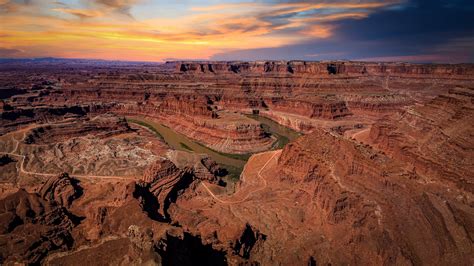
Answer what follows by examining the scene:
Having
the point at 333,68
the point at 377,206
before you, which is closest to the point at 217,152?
the point at 377,206

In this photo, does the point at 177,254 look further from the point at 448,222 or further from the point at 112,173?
the point at 112,173

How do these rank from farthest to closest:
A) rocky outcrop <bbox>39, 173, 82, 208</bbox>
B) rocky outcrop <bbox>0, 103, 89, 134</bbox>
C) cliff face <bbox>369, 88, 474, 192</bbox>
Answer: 1. rocky outcrop <bbox>0, 103, 89, 134</bbox>
2. cliff face <bbox>369, 88, 474, 192</bbox>
3. rocky outcrop <bbox>39, 173, 82, 208</bbox>

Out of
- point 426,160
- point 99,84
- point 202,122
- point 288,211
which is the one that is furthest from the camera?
point 99,84

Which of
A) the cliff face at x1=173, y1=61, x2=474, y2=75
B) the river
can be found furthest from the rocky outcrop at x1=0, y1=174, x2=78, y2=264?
the cliff face at x1=173, y1=61, x2=474, y2=75

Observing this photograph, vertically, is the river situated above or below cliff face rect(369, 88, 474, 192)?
below

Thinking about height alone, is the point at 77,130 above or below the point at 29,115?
below

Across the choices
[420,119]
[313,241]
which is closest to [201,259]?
[313,241]

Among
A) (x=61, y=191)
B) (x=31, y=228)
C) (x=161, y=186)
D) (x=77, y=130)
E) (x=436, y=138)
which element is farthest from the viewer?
(x=77, y=130)

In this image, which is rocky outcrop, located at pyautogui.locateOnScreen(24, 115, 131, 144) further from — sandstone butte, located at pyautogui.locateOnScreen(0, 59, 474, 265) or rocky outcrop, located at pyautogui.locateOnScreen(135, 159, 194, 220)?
rocky outcrop, located at pyautogui.locateOnScreen(135, 159, 194, 220)

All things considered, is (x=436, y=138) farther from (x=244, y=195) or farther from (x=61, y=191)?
(x=61, y=191)

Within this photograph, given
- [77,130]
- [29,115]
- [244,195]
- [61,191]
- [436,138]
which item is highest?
[436,138]

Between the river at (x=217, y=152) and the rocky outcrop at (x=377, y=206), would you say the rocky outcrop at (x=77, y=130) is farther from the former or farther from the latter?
the rocky outcrop at (x=377, y=206)
